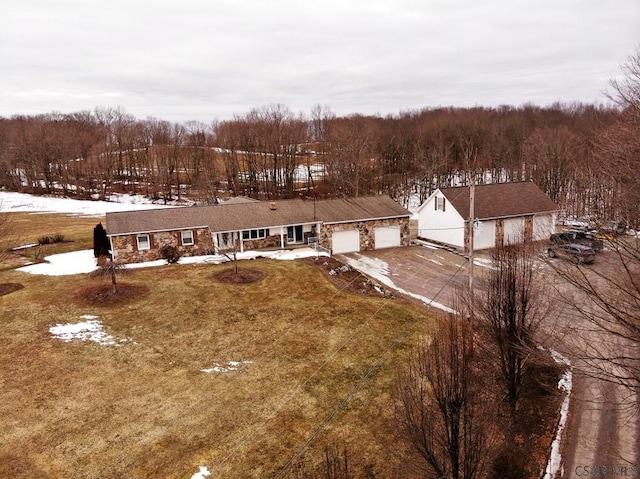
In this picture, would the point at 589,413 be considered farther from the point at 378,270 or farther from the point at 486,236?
the point at 486,236

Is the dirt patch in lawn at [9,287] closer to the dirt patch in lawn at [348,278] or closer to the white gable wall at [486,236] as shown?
the dirt patch in lawn at [348,278]

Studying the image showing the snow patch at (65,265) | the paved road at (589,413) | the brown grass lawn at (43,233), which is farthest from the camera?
the brown grass lawn at (43,233)

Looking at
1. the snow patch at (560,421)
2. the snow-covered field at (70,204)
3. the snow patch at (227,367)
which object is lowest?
the snow patch at (560,421)

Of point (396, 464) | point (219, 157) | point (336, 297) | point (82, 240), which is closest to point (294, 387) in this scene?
point (396, 464)

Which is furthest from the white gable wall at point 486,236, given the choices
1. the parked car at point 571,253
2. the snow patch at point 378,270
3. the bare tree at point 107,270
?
the bare tree at point 107,270

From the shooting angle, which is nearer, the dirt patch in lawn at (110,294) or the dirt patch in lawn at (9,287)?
the dirt patch in lawn at (110,294)

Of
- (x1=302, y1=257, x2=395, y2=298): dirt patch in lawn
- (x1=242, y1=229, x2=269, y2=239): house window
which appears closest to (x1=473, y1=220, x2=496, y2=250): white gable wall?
(x1=302, y1=257, x2=395, y2=298): dirt patch in lawn

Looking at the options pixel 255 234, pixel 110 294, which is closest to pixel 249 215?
pixel 255 234

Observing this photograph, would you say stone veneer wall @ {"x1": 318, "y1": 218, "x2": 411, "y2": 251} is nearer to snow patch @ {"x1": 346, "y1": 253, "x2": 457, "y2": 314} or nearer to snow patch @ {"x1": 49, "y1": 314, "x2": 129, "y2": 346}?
snow patch @ {"x1": 346, "y1": 253, "x2": 457, "y2": 314}
